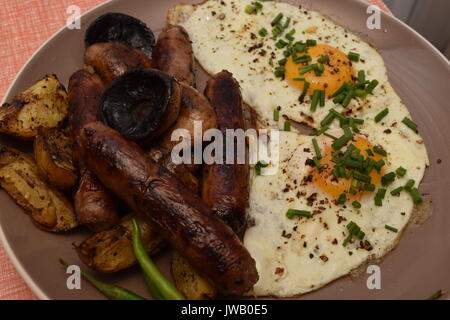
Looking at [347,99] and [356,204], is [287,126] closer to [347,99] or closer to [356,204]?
[347,99]

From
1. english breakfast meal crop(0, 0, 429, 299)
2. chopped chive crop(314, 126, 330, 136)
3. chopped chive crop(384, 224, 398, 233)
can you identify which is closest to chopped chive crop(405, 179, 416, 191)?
english breakfast meal crop(0, 0, 429, 299)

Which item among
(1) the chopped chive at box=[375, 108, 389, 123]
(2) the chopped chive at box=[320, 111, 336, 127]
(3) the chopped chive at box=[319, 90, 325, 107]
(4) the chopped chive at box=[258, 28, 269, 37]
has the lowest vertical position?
(2) the chopped chive at box=[320, 111, 336, 127]

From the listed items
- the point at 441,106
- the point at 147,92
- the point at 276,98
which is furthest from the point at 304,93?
the point at 147,92

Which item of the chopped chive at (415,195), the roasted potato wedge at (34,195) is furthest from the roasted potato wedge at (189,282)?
the chopped chive at (415,195)

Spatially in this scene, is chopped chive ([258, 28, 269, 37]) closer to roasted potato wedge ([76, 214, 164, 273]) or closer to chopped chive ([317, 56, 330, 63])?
chopped chive ([317, 56, 330, 63])

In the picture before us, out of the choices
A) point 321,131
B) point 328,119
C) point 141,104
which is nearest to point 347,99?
point 328,119

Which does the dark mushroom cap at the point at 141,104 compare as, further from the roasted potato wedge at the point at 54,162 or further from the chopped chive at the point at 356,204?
the chopped chive at the point at 356,204

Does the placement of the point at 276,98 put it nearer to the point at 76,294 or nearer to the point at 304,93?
Answer: the point at 304,93
